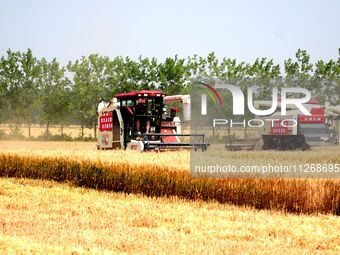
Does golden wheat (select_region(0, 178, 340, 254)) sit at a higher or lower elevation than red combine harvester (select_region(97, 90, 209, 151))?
lower

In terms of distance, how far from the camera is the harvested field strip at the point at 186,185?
945 cm

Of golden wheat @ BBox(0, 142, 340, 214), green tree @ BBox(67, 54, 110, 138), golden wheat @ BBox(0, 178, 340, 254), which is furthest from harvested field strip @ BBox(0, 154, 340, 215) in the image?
green tree @ BBox(67, 54, 110, 138)

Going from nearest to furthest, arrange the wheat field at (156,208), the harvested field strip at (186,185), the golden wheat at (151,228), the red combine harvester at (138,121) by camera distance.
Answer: the golden wheat at (151,228) < the wheat field at (156,208) < the harvested field strip at (186,185) < the red combine harvester at (138,121)

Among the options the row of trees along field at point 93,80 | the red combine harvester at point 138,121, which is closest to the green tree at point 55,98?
the row of trees along field at point 93,80

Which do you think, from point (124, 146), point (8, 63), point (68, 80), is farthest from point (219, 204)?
point (8, 63)

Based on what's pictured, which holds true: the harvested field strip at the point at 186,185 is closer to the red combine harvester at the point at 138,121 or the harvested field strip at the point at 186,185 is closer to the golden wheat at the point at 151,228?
the golden wheat at the point at 151,228

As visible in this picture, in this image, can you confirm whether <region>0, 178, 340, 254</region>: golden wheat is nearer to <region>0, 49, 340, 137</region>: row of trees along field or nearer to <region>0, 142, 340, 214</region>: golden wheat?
<region>0, 142, 340, 214</region>: golden wheat

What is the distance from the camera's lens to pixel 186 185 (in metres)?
10.8

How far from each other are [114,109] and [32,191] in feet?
17.4

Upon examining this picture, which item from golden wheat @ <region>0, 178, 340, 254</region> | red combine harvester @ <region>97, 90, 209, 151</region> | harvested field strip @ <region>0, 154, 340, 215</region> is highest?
red combine harvester @ <region>97, 90, 209, 151</region>

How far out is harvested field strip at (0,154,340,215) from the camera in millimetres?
9453

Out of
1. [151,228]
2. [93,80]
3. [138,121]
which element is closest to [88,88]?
[93,80]

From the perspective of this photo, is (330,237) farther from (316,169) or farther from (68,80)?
(68,80)

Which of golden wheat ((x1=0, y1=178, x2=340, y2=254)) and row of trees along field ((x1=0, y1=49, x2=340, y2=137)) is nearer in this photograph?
golden wheat ((x1=0, y1=178, x2=340, y2=254))
